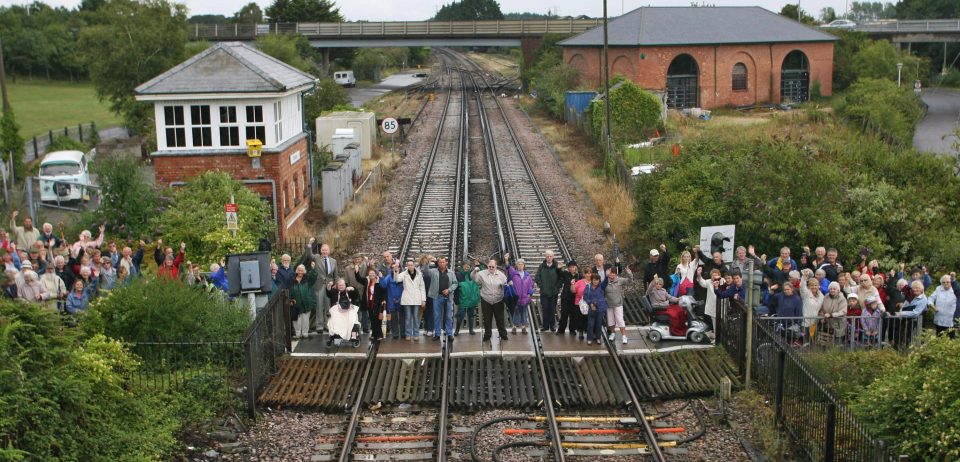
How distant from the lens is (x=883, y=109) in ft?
143

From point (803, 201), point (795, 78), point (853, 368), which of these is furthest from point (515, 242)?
point (795, 78)

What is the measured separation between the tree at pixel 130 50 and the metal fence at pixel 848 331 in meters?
36.5

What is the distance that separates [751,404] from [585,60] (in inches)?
2132

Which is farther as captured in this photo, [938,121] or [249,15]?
[249,15]

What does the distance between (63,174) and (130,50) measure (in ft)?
42.0

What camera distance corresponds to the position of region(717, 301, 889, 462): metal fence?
431 inches

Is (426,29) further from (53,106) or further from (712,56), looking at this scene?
(712,56)

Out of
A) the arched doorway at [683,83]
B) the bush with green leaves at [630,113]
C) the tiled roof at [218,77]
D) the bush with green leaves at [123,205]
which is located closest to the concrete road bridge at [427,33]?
the arched doorway at [683,83]

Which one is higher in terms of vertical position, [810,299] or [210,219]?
[210,219]

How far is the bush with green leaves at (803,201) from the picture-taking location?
19609 mm

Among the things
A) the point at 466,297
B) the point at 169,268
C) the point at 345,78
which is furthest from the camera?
the point at 345,78

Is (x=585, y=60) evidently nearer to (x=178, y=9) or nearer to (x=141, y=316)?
(x=178, y=9)

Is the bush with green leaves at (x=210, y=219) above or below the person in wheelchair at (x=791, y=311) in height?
above

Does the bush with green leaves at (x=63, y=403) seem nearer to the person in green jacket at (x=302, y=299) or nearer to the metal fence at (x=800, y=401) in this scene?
the person in green jacket at (x=302, y=299)
